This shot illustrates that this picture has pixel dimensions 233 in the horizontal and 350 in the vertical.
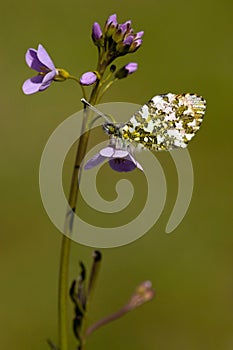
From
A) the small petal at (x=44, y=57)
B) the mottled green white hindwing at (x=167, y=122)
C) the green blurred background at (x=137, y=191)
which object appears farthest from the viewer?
the green blurred background at (x=137, y=191)

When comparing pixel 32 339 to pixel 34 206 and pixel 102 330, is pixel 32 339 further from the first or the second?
pixel 34 206

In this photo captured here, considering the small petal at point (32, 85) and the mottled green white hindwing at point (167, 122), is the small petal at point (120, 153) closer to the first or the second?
the mottled green white hindwing at point (167, 122)

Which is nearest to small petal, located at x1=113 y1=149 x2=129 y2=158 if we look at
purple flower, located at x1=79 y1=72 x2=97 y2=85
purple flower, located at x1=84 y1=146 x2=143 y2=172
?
purple flower, located at x1=84 y1=146 x2=143 y2=172

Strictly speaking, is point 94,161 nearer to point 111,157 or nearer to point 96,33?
point 111,157

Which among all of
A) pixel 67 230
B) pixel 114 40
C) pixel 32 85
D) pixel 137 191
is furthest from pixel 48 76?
pixel 137 191

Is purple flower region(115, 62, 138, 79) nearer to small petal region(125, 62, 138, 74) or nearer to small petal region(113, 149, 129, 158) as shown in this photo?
small petal region(125, 62, 138, 74)

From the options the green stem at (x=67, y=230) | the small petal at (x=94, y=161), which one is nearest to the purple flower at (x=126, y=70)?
the green stem at (x=67, y=230)
